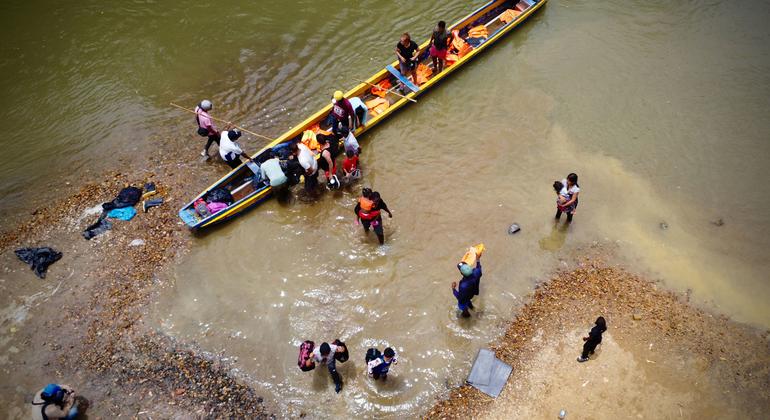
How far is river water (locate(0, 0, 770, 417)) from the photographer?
998 cm

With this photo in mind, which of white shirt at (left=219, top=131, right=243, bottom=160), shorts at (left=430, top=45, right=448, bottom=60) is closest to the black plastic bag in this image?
white shirt at (left=219, top=131, right=243, bottom=160)

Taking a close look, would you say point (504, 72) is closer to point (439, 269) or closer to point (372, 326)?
point (439, 269)

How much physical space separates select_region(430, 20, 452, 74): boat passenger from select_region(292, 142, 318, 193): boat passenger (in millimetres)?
5469

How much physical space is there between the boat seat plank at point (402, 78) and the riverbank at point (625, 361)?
7.27 meters

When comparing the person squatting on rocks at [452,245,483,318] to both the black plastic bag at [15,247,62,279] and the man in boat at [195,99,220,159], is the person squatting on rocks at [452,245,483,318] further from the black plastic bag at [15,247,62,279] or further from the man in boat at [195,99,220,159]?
the black plastic bag at [15,247,62,279]

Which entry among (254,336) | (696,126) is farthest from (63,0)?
(696,126)

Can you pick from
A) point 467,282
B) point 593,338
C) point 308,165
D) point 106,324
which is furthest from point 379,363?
point 106,324

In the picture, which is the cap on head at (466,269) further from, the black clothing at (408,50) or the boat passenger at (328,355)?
the black clothing at (408,50)

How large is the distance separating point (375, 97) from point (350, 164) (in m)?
3.43

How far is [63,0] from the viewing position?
62.7 ft

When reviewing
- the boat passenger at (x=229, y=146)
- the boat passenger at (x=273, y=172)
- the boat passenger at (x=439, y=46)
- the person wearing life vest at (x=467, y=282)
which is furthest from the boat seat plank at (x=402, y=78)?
the person wearing life vest at (x=467, y=282)

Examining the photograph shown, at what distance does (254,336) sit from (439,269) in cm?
440

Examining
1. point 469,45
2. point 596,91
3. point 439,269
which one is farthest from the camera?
point 469,45

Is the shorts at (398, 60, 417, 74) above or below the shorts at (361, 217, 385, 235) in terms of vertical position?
above
